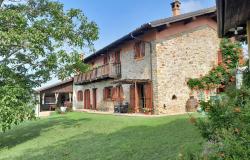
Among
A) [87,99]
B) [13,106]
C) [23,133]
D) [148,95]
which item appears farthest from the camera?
[87,99]

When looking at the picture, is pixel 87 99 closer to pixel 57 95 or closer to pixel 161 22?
pixel 57 95

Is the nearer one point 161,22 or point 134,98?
point 161,22

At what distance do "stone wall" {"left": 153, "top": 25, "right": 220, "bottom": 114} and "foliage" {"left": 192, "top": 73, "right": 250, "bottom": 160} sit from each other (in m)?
14.0

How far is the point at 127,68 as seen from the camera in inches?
917

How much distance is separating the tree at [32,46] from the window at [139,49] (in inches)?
210

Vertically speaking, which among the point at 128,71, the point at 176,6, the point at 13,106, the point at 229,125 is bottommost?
the point at 229,125

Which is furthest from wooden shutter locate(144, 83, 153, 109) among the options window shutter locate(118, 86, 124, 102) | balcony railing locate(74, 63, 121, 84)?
balcony railing locate(74, 63, 121, 84)

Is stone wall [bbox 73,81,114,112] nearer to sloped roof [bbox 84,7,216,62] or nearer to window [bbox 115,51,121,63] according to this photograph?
window [bbox 115,51,121,63]

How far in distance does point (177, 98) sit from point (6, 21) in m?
11.0

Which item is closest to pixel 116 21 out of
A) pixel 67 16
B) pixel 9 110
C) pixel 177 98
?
pixel 177 98

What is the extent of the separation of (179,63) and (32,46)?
10114 mm

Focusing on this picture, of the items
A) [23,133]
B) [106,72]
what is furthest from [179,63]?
[23,133]

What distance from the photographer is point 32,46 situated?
1340 cm

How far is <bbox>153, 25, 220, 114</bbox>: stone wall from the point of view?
1975 cm
